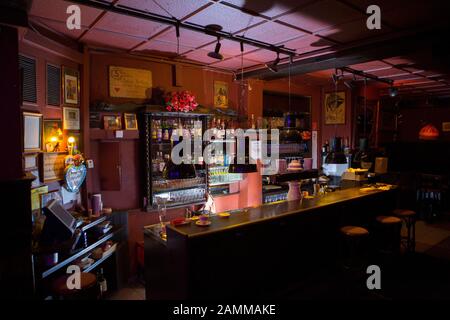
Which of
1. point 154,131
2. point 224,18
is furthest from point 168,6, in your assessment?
point 154,131

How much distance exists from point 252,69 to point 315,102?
287 centimetres

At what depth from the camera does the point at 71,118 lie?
4402 mm

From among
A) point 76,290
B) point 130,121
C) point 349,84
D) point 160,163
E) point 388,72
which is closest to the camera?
point 76,290

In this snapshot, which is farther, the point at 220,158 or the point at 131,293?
the point at 220,158

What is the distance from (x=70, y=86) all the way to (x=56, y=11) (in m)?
1.25

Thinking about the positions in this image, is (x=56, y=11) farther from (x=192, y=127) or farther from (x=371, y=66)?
(x=371, y=66)

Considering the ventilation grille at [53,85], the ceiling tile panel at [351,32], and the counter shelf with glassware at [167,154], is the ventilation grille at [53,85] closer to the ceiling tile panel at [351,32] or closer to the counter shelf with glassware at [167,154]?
the counter shelf with glassware at [167,154]

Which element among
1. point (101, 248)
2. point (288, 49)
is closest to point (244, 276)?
point (101, 248)

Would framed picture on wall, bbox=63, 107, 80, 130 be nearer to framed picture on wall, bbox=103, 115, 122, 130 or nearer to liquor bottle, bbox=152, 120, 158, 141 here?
framed picture on wall, bbox=103, 115, 122, 130

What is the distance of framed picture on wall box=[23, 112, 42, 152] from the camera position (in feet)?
11.8

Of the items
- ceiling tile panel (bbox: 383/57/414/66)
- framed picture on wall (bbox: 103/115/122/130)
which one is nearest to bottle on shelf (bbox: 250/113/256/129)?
ceiling tile panel (bbox: 383/57/414/66)

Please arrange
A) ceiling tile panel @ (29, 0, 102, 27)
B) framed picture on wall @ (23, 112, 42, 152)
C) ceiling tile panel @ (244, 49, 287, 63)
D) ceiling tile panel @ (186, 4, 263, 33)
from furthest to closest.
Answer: ceiling tile panel @ (244, 49, 287, 63)
framed picture on wall @ (23, 112, 42, 152)
ceiling tile panel @ (186, 4, 263, 33)
ceiling tile panel @ (29, 0, 102, 27)

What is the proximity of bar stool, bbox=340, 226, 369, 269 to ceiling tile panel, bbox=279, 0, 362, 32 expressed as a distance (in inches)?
112

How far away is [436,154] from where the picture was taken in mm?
9945
